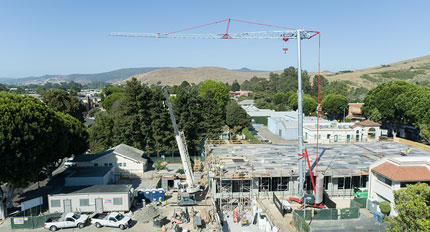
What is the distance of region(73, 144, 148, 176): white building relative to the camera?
3694 centimetres

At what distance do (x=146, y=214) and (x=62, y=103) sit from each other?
4318 cm

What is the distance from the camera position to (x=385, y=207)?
23453mm

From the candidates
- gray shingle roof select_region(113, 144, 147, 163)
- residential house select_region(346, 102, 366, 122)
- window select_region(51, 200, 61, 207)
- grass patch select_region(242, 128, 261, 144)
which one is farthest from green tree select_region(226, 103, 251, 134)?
window select_region(51, 200, 61, 207)

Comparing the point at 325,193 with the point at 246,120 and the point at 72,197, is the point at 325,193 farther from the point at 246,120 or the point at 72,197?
the point at 246,120

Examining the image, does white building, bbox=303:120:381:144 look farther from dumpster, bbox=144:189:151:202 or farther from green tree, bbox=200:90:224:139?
dumpster, bbox=144:189:151:202

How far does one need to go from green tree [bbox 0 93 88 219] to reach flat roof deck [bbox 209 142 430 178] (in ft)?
55.1

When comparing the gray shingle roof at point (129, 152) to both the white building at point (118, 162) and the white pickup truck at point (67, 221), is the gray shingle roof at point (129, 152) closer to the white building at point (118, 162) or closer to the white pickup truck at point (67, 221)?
the white building at point (118, 162)

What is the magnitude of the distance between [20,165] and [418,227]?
28.3m

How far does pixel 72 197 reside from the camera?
26250 mm

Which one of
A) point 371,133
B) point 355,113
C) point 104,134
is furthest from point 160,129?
point 355,113

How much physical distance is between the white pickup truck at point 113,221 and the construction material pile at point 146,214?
3.86 feet

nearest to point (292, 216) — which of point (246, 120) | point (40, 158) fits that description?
point (40, 158)

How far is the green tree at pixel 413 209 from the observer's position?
46.4 ft

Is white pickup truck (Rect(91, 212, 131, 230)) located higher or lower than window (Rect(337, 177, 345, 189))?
lower
